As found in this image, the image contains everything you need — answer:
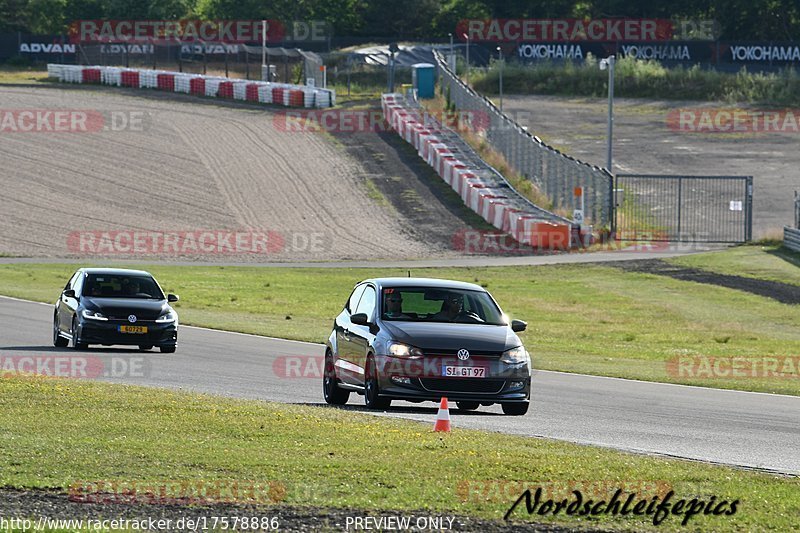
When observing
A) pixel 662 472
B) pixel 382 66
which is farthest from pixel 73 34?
pixel 662 472

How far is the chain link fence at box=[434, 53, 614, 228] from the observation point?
1928 inches

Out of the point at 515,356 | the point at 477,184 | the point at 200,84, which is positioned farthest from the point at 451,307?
the point at 200,84

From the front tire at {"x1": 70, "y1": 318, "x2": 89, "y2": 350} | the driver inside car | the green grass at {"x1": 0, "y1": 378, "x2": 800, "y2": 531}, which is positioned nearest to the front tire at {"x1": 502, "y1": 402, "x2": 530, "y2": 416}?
the driver inside car

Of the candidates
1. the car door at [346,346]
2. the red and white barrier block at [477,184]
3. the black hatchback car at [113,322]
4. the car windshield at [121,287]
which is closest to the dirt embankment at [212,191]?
the red and white barrier block at [477,184]

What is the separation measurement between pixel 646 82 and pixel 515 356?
7178cm

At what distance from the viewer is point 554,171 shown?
51.4 m

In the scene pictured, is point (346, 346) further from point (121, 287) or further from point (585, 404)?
point (121, 287)

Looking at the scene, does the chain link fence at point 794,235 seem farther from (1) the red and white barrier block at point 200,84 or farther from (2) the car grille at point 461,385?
(1) the red and white barrier block at point 200,84

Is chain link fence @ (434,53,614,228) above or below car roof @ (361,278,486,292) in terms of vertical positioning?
below

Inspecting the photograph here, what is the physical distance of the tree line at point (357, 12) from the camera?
104 meters

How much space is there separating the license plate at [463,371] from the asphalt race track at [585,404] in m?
0.51

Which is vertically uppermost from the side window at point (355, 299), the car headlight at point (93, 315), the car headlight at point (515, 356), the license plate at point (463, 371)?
the side window at point (355, 299)

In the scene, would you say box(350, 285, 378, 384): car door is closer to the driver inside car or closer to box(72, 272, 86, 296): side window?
the driver inside car

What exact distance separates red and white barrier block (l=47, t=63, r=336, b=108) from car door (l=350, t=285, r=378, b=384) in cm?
5953
